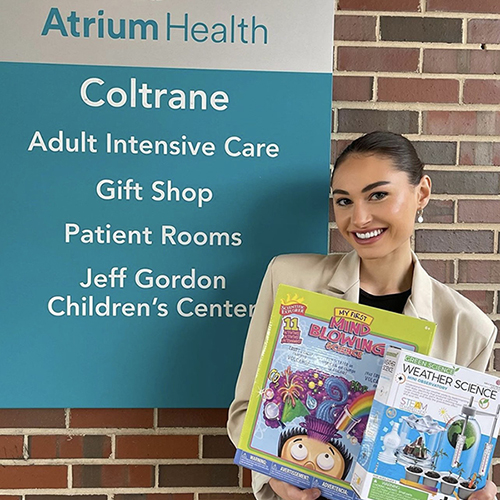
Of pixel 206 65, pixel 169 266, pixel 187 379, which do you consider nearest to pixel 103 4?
pixel 206 65

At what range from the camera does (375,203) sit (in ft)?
5.35

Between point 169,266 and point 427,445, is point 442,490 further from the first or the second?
point 169,266

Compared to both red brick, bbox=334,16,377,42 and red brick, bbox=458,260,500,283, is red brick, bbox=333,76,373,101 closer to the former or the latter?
red brick, bbox=334,16,377,42

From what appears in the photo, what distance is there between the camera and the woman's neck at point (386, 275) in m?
1.74

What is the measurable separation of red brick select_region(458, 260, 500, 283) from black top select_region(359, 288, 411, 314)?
0.40 meters

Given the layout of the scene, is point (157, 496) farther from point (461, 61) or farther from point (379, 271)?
point (461, 61)

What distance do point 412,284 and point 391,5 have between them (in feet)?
3.24

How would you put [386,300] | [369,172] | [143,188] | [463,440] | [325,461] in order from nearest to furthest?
[463,440]
[325,461]
[369,172]
[386,300]
[143,188]

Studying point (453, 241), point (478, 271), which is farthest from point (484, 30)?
point (478, 271)

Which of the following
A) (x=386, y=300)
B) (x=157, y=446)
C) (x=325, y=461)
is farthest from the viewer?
(x=157, y=446)

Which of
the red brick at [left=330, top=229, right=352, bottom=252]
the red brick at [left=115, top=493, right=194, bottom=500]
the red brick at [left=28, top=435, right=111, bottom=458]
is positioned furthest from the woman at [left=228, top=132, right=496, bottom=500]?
the red brick at [left=28, top=435, right=111, bottom=458]

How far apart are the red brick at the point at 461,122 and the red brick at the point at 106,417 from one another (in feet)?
4.70

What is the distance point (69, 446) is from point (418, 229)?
4.77 feet

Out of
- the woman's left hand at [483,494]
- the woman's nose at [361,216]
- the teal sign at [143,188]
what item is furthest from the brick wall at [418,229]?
the woman's left hand at [483,494]
